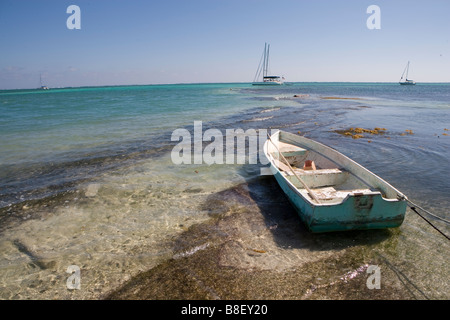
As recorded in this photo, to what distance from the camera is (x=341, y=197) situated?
6.21 meters

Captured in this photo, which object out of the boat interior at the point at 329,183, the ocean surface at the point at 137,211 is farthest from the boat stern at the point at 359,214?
the boat interior at the point at 329,183

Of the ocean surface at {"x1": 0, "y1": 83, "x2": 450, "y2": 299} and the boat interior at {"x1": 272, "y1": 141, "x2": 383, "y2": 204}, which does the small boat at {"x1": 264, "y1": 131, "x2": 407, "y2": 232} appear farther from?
the ocean surface at {"x1": 0, "y1": 83, "x2": 450, "y2": 299}

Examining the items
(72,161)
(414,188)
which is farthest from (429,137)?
(72,161)

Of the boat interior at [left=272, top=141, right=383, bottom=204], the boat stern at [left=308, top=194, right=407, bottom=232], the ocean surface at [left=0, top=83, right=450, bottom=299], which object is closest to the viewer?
the ocean surface at [left=0, top=83, right=450, bottom=299]

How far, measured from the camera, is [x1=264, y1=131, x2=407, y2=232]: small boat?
496 centimetres

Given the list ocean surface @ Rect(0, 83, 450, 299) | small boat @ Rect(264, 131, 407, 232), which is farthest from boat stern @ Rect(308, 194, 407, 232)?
ocean surface @ Rect(0, 83, 450, 299)

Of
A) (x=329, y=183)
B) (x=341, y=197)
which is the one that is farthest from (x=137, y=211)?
(x=329, y=183)

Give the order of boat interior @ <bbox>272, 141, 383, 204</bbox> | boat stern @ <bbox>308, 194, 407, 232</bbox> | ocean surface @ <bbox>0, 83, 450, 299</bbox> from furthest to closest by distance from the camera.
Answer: boat interior @ <bbox>272, 141, 383, 204</bbox> < boat stern @ <bbox>308, 194, 407, 232</bbox> < ocean surface @ <bbox>0, 83, 450, 299</bbox>

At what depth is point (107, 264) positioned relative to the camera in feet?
15.8

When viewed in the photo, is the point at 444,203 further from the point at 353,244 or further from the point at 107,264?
the point at 107,264

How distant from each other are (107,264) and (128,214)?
1.94m

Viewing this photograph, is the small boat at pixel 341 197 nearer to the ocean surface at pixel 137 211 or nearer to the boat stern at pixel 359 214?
the boat stern at pixel 359 214

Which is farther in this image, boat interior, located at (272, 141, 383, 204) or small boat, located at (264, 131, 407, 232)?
boat interior, located at (272, 141, 383, 204)

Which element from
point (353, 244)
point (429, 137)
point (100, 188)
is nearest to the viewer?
point (353, 244)
